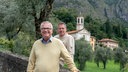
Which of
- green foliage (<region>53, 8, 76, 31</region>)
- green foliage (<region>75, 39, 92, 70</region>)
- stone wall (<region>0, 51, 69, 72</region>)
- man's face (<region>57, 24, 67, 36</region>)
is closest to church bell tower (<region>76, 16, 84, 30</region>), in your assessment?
green foliage (<region>53, 8, 76, 31</region>)

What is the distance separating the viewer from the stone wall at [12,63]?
7926 millimetres

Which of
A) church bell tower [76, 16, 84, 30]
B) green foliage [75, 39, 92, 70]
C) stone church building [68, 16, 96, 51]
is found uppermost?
green foliage [75, 39, 92, 70]

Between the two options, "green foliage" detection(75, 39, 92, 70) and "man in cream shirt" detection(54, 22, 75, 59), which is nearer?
"man in cream shirt" detection(54, 22, 75, 59)

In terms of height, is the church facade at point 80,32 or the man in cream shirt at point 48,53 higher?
the man in cream shirt at point 48,53

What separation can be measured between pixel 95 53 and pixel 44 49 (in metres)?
59.4

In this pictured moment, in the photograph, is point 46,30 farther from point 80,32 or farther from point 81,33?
point 81,33

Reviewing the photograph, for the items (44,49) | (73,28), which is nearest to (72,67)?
(44,49)

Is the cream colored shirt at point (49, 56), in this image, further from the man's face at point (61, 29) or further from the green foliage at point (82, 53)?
the green foliage at point (82, 53)

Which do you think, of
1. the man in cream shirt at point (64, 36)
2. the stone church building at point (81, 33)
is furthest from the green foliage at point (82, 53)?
the man in cream shirt at point (64, 36)

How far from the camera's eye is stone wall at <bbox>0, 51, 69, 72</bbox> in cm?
793

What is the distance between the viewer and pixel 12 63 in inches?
332

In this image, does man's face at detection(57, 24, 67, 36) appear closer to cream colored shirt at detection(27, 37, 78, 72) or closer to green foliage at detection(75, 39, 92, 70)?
cream colored shirt at detection(27, 37, 78, 72)

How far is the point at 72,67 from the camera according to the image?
370cm

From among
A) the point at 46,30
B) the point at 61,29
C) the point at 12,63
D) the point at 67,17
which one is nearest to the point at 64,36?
the point at 61,29
